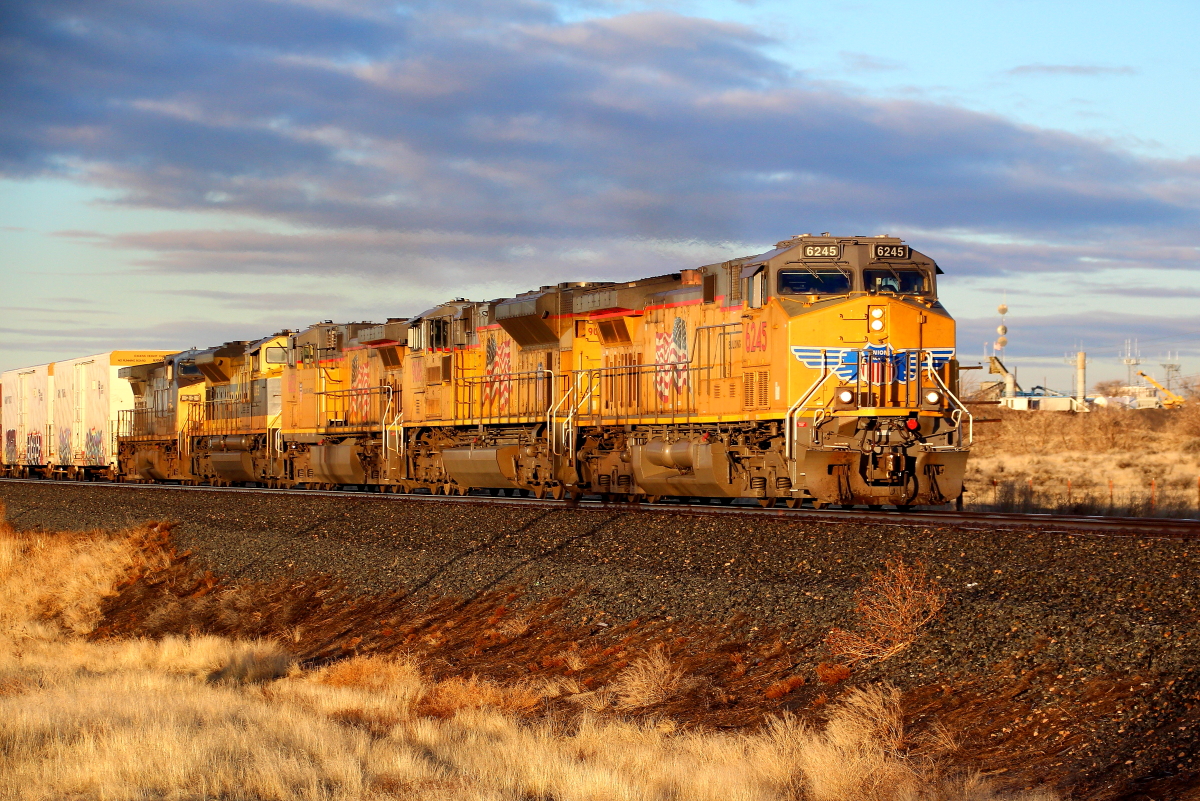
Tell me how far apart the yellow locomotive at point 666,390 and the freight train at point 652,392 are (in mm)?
32

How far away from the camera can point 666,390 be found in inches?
730

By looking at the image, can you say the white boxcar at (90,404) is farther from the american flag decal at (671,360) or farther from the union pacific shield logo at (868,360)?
the union pacific shield logo at (868,360)

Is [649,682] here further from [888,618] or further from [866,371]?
[866,371]

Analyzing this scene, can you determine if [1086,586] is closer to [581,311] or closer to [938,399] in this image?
[938,399]

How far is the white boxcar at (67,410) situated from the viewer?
40.2 meters

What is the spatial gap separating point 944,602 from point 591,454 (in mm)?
11197

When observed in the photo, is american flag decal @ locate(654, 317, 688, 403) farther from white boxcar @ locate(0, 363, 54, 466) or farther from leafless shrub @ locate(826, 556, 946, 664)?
white boxcar @ locate(0, 363, 54, 466)

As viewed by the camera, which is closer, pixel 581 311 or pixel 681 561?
pixel 681 561

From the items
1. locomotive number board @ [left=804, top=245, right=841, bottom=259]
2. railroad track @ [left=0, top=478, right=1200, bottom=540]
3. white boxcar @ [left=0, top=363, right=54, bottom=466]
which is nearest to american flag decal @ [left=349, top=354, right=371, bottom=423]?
railroad track @ [left=0, top=478, right=1200, bottom=540]

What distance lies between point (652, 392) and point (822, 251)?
3.99 m

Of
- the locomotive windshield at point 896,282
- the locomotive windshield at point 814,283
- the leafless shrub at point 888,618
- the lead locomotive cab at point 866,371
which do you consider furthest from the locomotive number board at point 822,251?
the leafless shrub at point 888,618

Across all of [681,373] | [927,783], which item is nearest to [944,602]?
[927,783]

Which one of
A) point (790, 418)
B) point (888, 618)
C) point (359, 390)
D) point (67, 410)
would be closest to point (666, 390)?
point (790, 418)

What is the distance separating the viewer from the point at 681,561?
1287 centimetres
